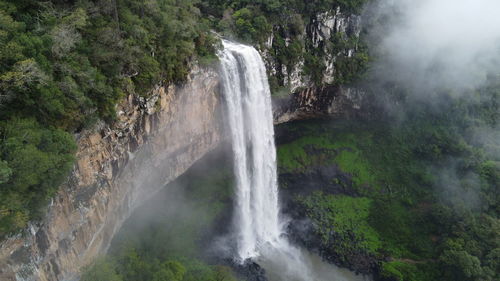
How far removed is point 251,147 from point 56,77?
14.0 m

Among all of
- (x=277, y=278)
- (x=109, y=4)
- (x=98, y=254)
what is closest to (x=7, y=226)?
(x=98, y=254)

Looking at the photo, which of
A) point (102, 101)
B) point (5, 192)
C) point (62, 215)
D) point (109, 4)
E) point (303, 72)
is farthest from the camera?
point (303, 72)

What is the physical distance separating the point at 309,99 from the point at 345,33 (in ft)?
22.3

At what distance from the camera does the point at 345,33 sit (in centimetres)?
2981

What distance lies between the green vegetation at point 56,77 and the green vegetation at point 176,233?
5168mm

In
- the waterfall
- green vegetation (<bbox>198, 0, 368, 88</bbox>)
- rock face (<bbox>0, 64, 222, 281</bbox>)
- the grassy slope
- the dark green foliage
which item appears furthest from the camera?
the grassy slope

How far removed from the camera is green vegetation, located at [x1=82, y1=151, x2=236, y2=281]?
15.2 m

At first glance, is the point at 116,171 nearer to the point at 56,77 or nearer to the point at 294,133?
the point at 56,77

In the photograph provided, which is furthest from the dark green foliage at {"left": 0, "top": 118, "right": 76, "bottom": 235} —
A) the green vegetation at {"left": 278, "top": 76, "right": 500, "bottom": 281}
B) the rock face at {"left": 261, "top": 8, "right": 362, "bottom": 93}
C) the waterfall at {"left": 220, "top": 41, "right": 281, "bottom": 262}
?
the green vegetation at {"left": 278, "top": 76, "right": 500, "bottom": 281}

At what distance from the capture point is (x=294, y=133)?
30.9 m

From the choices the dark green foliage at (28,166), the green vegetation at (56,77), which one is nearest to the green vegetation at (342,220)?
the green vegetation at (56,77)

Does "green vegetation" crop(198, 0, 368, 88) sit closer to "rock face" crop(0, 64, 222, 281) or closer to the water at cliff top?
the water at cliff top

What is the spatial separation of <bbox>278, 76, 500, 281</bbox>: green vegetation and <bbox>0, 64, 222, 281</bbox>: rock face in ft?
37.3

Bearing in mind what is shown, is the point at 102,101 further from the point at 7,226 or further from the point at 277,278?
the point at 277,278
